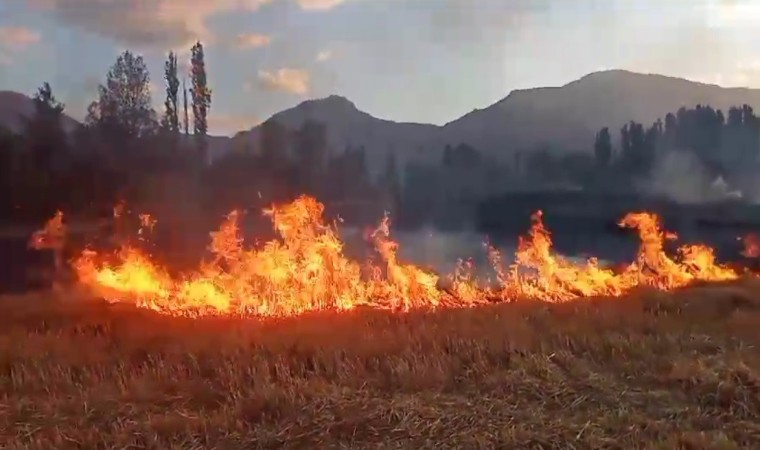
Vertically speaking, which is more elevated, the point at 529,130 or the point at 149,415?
the point at 529,130

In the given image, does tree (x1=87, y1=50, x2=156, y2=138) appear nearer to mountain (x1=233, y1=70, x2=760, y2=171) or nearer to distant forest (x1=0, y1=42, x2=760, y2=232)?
distant forest (x1=0, y1=42, x2=760, y2=232)

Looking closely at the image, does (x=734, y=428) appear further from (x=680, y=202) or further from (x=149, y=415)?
(x=680, y=202)

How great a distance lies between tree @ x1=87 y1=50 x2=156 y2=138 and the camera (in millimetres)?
12523

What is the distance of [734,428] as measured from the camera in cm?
616

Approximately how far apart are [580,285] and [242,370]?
6.86m

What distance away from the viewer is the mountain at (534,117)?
1364cm

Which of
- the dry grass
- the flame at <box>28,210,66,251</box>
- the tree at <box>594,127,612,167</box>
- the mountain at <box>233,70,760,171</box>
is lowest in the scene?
the dry grass

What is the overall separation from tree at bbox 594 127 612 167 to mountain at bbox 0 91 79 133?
9.84 meters

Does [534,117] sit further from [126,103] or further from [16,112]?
[16,112]

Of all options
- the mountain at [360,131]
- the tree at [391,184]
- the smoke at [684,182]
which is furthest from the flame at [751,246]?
the tree at [391,184]

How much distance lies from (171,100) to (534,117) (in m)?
6.82

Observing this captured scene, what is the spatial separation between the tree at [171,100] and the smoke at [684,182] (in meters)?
9.23

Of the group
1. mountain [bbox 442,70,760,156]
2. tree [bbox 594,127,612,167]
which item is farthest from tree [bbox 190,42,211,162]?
tree [bbox 594,127,612,167]

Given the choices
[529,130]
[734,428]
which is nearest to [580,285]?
[529,130]
